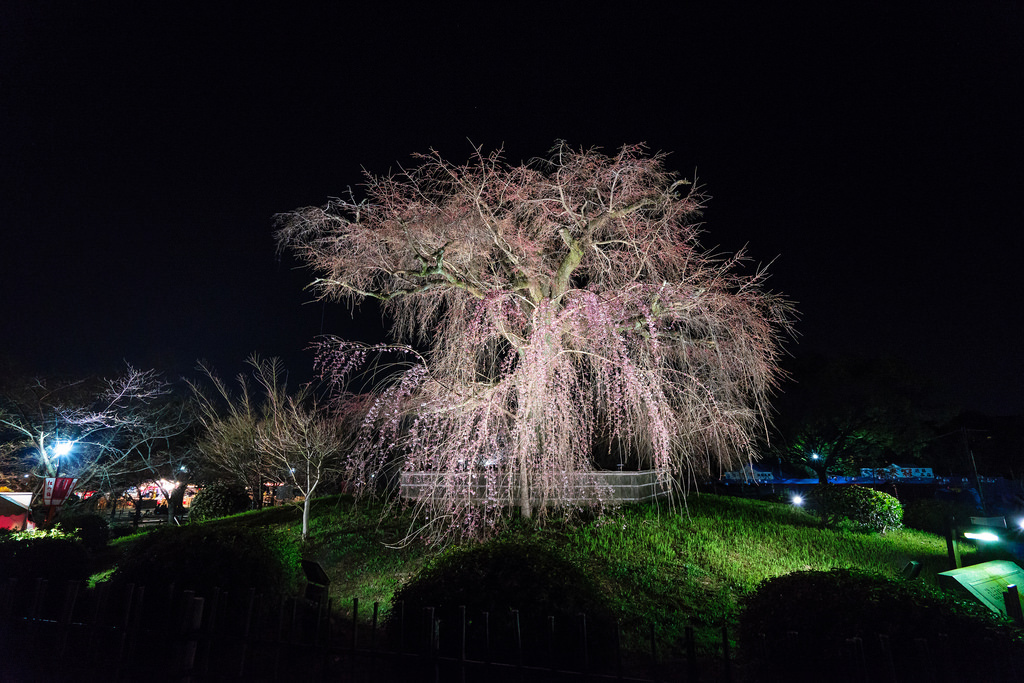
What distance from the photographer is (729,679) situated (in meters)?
2.96

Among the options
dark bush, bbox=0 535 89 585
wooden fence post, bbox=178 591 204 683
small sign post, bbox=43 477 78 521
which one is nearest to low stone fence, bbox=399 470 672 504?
wooden fence post, bbox=178 591 204 683

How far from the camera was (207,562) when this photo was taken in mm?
5668

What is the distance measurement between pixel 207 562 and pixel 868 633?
613cm

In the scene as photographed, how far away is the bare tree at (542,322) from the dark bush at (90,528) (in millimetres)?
12435

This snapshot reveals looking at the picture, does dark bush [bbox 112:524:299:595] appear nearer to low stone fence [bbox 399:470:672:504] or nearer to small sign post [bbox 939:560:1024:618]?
low stone fence [bbox 399:470:672:504]

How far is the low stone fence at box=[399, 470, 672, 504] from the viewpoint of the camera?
261 inches

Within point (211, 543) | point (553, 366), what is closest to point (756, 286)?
point (553, 366)

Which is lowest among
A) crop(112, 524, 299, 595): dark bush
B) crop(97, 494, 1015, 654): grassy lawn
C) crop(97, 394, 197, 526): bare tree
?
crop(97, 494, 1015, 654): grassy lawn

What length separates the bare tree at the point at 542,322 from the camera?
21.6 ft

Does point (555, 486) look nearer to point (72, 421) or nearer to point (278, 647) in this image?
point (278, 647)

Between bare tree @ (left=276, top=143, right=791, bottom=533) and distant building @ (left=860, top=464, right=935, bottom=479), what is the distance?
3383cm

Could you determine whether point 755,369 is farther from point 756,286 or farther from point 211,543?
point 211,543

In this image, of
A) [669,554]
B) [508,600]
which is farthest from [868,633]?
[669,554]

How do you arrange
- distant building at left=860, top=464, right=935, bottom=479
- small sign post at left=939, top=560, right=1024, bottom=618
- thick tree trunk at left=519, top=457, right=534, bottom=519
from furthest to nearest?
distant building at left=860, top=464, right=935, bottom=479
thick tree trunk at left=519, top=457, right=534, bottom=519
small sign post at left=939, top=560, right=1024, bottom=618
